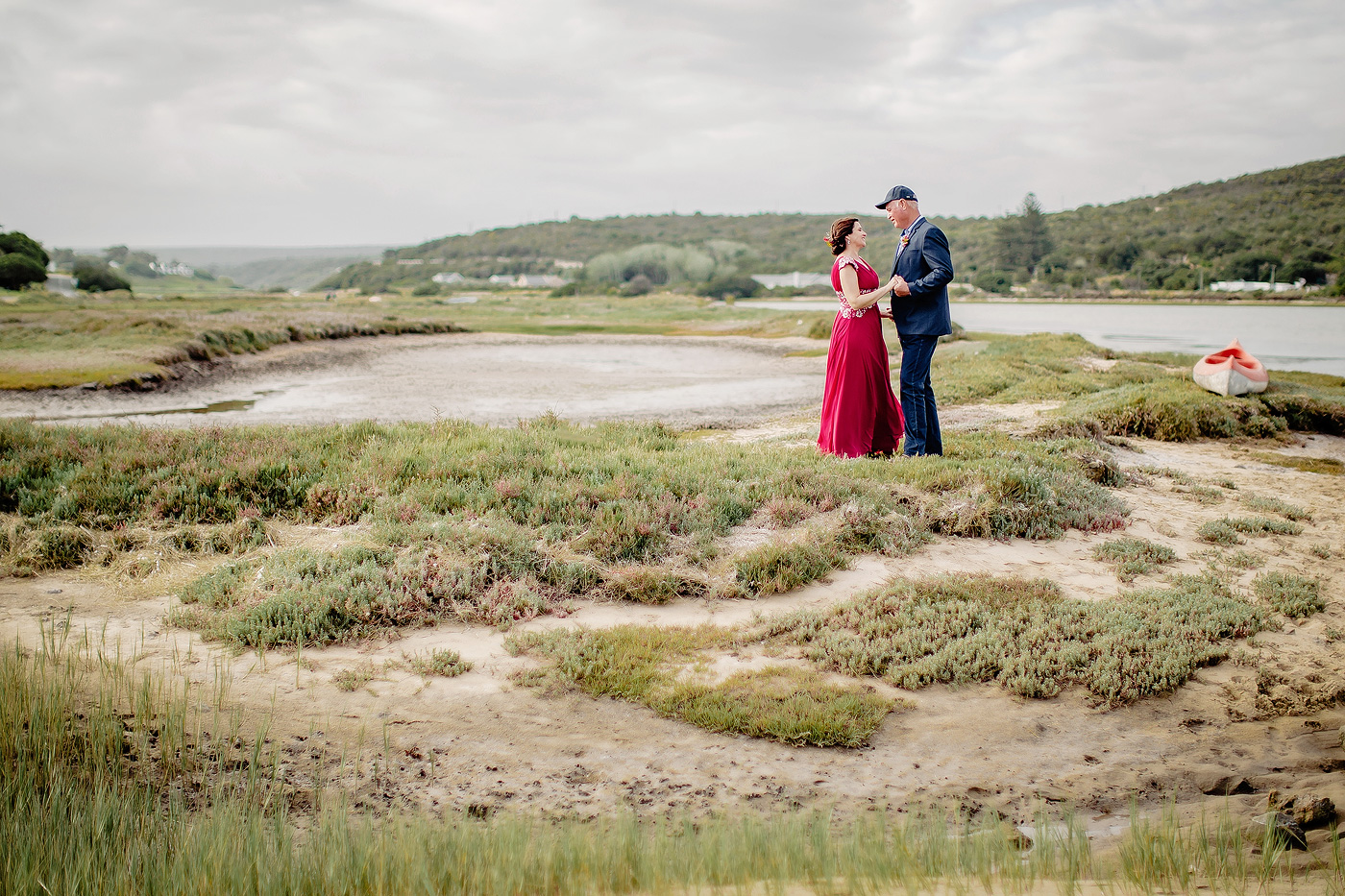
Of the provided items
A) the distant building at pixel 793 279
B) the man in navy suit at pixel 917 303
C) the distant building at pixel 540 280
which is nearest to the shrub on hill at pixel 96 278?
the man in navy suit at pixel 917 303

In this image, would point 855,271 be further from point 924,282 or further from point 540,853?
point 540,853

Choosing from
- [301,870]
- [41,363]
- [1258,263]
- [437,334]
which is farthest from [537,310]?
[301,870]

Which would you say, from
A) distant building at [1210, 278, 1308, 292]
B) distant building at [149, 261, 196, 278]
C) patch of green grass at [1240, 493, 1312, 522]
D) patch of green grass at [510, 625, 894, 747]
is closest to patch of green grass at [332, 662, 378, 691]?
patch of green grass at [510, 625, 894, 747]

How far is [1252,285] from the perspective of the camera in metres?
59.4

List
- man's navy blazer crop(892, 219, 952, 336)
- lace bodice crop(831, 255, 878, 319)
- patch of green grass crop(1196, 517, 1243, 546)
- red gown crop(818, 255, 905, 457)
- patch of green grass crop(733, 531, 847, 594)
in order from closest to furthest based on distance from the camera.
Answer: patch of green grass crop(733, 531, 847, 594)
patch of green grass crop(1196, 517, 1243, 546)
man's navy blazer crop(892, 219, 952, 336)
lace bodice crop(831, 255, 878, 319)
red gown crop(818, 255, 905, 457)

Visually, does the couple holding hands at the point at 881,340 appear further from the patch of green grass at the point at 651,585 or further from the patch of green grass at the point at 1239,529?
the patch of green grass at the point at 651,585

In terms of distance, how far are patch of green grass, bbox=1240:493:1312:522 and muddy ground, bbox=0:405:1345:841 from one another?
325 cm

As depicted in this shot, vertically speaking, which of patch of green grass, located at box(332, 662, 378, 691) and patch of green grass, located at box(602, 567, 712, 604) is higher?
patch of green grass, located at box(602, 567, 712, 604)

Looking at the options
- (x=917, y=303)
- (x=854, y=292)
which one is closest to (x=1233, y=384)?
(x=917, y=303)

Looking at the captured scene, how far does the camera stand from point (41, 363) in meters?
19.9

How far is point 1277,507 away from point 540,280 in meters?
153

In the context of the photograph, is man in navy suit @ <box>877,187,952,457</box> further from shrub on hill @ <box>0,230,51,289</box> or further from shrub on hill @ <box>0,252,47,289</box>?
shrub on hill @ <box>0,252,47,289</box>

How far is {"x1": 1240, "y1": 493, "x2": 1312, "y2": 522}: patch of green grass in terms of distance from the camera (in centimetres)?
861

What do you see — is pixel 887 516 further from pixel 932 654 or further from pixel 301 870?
pixel 301 870
